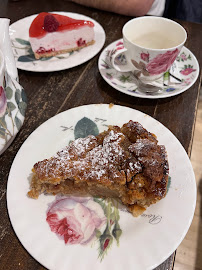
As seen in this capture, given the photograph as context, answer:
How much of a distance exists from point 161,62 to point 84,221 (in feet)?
2.22

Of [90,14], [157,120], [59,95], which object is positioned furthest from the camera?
[90,14]

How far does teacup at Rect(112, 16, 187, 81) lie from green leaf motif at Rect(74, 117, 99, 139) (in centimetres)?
31

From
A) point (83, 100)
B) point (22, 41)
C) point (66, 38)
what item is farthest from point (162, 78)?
point (22, 41)

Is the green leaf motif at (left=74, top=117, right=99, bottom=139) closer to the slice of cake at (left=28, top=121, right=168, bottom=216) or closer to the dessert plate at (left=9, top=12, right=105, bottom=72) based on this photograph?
the slice of cake at (left=28, top=121, right=168, bottom=216)

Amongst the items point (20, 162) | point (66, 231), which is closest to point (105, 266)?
point (66, 231)

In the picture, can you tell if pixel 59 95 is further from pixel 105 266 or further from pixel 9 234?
pixel 105 266

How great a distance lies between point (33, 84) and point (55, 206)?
635mm

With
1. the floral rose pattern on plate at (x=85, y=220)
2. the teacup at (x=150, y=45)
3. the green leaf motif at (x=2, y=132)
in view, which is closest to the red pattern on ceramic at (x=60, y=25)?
the teacup at (x=150, y=45)

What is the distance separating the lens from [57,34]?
4.57 ft

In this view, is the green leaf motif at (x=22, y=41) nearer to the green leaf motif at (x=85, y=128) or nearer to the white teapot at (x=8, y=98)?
the white teapot at (x=8, y=98)

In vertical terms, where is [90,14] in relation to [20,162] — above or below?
above

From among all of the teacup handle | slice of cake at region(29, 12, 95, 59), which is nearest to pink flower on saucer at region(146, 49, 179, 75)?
the teacup handle

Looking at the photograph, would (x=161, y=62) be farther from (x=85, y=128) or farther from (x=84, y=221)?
(x=84, y=221)

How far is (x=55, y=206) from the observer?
0.84m
